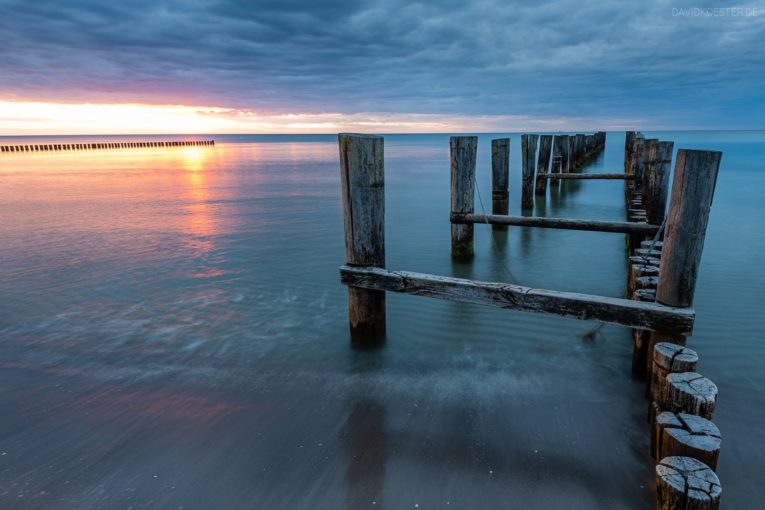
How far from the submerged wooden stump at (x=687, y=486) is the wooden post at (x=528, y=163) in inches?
440

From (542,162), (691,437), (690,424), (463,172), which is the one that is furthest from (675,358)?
(542,162)

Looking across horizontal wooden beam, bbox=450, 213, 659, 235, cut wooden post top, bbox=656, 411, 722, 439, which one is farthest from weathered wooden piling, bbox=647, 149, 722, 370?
horizontal wooden beam, bbox=450, 213, 659, 235

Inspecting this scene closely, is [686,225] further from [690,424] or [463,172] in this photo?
[463,172]

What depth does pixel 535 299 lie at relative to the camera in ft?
13.1

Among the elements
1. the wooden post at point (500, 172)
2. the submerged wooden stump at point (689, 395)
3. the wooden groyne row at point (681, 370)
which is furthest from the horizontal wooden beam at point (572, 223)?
the submerged wooden stump at point (689, 395)

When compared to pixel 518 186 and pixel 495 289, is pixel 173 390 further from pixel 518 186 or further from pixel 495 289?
pixel 518 186

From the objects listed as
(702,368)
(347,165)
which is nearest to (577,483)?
(702,368)

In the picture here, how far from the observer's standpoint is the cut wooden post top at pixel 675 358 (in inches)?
123

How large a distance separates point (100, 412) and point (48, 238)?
9.27 metres

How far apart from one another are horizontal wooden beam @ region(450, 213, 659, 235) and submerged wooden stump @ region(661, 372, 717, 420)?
4631 millimetres

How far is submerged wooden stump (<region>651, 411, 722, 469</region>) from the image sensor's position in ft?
8.32

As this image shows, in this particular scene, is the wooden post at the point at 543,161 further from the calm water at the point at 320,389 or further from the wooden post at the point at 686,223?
the wooden post at the point at 686,223

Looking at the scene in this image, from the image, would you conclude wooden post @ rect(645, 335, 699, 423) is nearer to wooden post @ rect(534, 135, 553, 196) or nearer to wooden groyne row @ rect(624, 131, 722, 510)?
wooden groyne row @ rect(624, 131, 722, 510)

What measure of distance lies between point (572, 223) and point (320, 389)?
521cm
